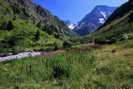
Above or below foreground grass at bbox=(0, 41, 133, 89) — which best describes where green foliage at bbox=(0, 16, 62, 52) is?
above

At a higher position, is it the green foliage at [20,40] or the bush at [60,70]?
the green foliage at [20,40]

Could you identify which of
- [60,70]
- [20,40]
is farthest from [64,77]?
[20,40]

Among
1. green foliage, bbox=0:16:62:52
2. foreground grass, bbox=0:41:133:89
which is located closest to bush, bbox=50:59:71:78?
foreground grass, bbox=0:41:133:89

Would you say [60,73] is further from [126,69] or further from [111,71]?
[126,69]

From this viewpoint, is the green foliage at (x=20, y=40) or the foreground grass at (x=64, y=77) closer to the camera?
the foreground grass at (x=64, y=77)

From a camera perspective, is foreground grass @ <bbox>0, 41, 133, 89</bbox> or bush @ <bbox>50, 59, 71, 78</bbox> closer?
foreground grass @ <bbox>0, 41, 133, 89</bbox>

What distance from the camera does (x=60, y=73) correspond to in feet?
47.7

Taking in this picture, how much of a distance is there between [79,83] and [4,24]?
4633 inches

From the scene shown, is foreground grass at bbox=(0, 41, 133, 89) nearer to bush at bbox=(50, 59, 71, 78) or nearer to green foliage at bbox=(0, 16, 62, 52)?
bush at bbox=(50, 59, 71, 78)

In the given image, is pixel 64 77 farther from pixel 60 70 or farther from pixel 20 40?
pixel 20 40

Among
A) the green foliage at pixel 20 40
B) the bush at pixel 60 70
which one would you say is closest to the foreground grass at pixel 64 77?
the bush at pixel 60 70

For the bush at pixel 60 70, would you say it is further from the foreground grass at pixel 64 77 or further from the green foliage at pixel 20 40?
the green foliage at pixel 20 40

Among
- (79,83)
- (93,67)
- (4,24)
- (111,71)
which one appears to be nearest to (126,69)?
(111,71)

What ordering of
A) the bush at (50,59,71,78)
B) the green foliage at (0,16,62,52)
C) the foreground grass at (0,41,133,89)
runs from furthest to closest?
the green foliage at (0,16,62,52) → the bush at (50,59,71,78) → the foreground grass at (0,41,133,89)
